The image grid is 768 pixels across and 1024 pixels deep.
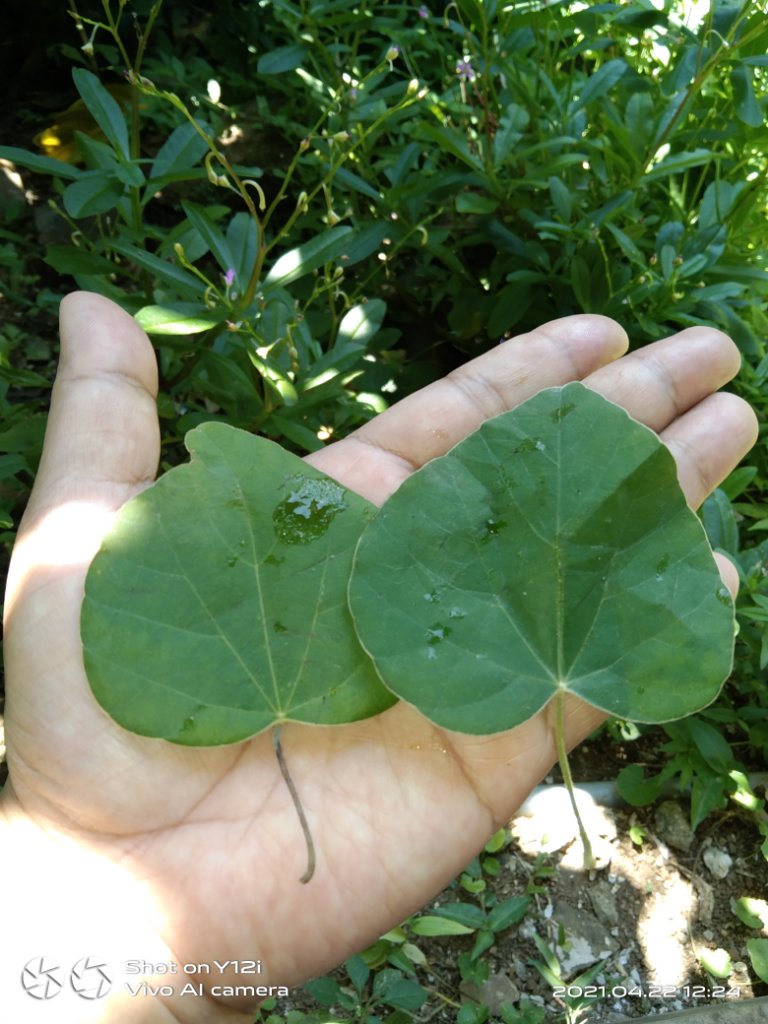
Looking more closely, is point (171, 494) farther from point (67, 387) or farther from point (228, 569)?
point (67, 387)

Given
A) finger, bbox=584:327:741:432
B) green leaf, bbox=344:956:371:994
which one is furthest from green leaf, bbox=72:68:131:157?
green leaf, bbox=344:956:371:994

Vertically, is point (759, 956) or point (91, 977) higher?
point (91, 977)

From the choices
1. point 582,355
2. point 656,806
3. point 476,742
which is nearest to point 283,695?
point 476,742

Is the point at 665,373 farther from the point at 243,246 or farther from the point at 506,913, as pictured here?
the point at 506,913

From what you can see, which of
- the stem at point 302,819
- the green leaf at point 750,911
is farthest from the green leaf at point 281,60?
the green leaf at point 750,911

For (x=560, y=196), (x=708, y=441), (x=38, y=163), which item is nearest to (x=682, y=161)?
(x=560, y=196)

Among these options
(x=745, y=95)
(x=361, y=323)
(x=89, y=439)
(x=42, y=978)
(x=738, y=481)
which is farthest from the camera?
(x=738, y=481)

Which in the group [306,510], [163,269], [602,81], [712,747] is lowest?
[712,747]

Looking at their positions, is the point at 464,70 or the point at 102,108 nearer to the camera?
the point at 102,108
